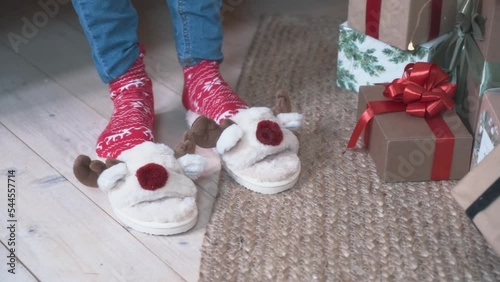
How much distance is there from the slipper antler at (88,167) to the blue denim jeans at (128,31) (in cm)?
20

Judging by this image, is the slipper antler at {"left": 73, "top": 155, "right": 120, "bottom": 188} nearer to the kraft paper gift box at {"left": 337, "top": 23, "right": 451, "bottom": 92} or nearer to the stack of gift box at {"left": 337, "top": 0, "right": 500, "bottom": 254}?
the stack of gift box at {"left": 337, "top": 0, "right": 500, "bottom": 254}

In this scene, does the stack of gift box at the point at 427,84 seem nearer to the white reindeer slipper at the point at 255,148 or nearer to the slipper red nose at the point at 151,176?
the white reindeer slipper at the point at 255,148

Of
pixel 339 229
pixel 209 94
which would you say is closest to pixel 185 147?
pixel 209 94

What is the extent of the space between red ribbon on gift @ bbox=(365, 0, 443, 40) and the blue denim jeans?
10.3 inches

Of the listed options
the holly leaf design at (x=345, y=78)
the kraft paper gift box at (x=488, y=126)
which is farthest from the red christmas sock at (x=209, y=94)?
the kraft paper gift box at (x=488, y=126)

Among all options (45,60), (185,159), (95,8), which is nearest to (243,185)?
(185,159)

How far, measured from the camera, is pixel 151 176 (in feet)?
3.32

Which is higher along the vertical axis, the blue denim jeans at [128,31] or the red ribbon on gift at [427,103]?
the blue denim jeans at [128,31]

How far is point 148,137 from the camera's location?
114 centimetres

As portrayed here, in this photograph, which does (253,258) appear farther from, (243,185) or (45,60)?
(45,60)

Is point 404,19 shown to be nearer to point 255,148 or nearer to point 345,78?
point 345,78

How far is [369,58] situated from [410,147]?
285mm

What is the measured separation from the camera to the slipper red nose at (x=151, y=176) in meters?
1.01

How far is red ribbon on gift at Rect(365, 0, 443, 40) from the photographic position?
1225 mm
